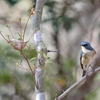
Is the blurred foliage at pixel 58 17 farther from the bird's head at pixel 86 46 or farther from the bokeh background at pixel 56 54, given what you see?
the bird's head at pixel 86 46

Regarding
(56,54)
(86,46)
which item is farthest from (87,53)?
(56,54)

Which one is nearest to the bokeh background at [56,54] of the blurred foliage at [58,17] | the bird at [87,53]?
the blurred foliage at [58,17]

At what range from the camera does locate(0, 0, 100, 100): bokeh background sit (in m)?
2.90

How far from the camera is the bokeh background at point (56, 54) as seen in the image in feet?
9.52

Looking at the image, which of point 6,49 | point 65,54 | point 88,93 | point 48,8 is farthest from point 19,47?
point 65,54

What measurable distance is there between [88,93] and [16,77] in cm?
62

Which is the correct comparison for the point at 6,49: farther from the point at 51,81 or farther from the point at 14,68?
the point at 51,81

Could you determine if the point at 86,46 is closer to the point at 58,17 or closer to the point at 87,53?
the point at 87,53

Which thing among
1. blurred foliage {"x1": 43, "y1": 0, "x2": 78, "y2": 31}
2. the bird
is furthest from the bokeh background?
the bird

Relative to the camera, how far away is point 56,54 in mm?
3412

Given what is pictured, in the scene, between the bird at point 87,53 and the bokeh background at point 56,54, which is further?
the bokeh background at point 56,54

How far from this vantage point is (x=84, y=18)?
358cm

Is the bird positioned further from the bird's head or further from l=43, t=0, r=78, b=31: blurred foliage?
l=43, t=0, r=78, b=31: blurred foliage

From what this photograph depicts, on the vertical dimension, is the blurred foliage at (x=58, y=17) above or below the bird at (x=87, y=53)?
above
